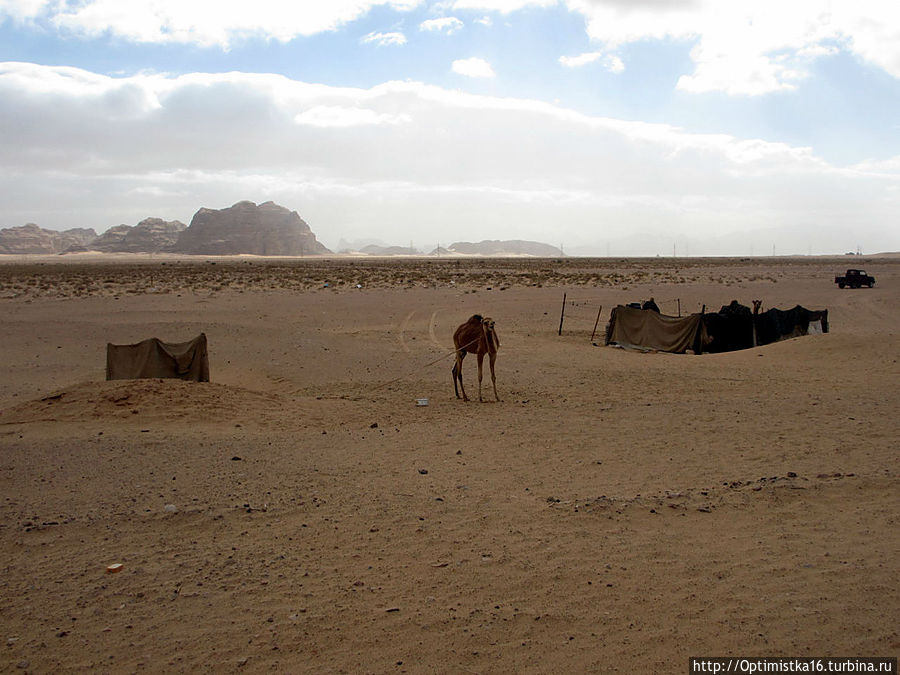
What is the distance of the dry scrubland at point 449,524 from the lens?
4980 millimetres

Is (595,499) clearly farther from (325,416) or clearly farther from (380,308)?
(380,308)

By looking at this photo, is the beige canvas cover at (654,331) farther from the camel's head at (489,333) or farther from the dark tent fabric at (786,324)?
the camel's head at (489,333)

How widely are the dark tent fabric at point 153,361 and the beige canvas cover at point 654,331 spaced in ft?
46.1

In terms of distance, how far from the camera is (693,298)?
1590 inches

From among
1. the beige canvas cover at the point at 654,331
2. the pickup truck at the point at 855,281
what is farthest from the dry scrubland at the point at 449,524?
the pickup truck at the point at 855,281

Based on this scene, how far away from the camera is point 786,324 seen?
21.9 m

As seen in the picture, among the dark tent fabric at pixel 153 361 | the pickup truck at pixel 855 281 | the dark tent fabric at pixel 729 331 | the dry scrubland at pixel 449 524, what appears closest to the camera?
the dry scrubland at pixel 449 524

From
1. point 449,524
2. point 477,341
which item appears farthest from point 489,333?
point 449,524

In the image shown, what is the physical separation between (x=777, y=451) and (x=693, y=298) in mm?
32659

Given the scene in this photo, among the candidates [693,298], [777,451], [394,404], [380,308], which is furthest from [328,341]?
[693,298]

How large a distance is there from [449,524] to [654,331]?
54.8ft

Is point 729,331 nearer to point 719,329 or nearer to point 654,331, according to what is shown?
point 719,329

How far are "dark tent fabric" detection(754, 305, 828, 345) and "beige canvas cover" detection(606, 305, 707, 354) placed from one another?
2028mm

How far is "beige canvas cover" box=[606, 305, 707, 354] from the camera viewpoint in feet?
70.0
